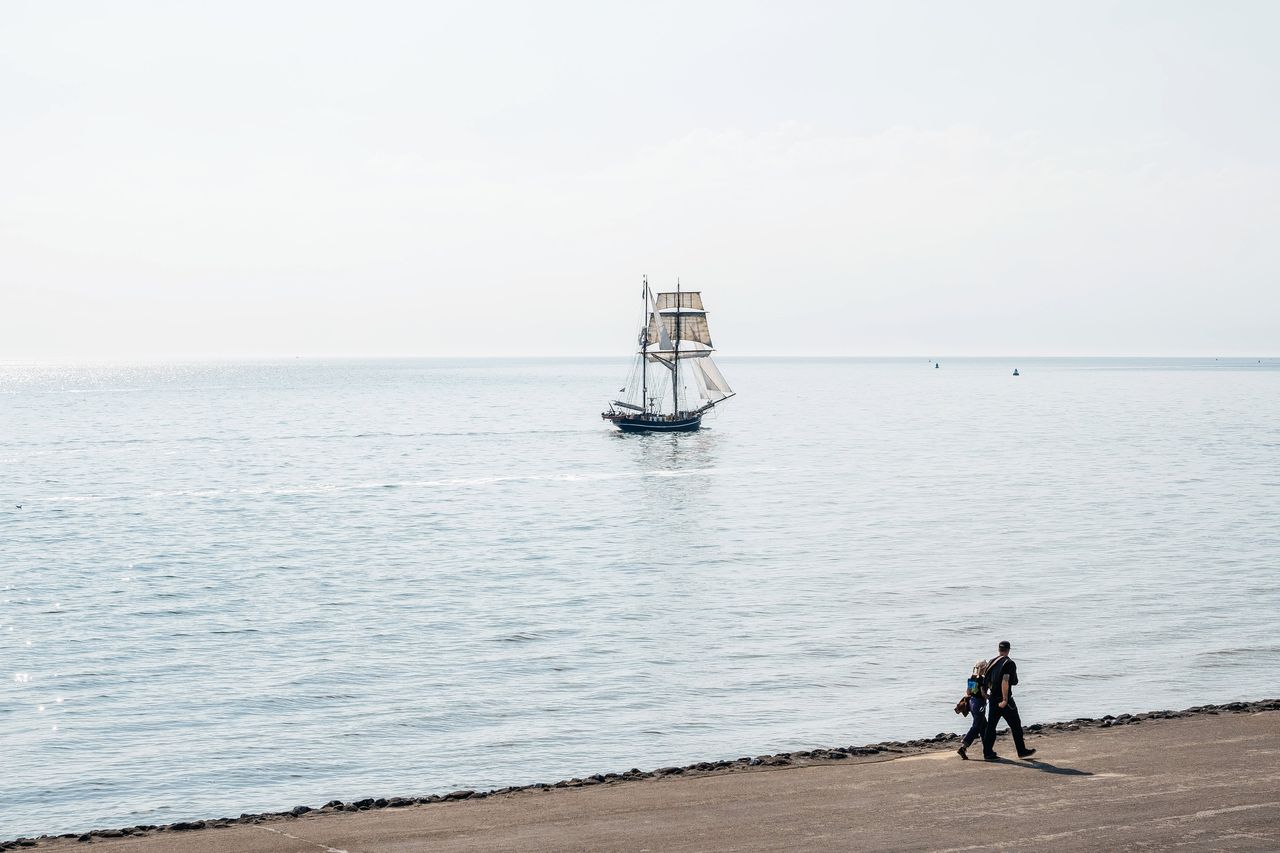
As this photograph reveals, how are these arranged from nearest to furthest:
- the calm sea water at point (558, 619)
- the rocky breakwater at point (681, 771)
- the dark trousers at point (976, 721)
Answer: the rocky breakwater at point (681, 771)
the dark trousers at point (976, 721)
the calm sea water at point (558, 619)

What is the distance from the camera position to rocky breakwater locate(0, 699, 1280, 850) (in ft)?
74.5

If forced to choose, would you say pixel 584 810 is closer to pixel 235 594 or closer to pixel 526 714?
pixel 526 714

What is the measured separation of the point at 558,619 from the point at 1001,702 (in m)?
25.3

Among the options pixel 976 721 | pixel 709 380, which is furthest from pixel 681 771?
pixel 709 380

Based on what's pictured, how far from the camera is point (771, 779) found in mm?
24750

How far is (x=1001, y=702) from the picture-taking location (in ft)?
82.1

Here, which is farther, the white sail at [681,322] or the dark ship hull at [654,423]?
the white sail at [681,322]

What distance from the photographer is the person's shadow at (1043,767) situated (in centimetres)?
2397

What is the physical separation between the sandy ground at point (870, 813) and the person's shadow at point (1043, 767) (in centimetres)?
4

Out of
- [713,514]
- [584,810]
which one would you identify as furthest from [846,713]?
[713,514]

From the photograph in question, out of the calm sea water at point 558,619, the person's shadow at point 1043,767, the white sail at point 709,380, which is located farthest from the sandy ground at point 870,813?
the white sail at point 709,380

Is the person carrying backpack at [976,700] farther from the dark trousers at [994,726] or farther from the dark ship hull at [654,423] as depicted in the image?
the dark ship hull at [654,423]

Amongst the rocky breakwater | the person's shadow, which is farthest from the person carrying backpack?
the rocky breakwater

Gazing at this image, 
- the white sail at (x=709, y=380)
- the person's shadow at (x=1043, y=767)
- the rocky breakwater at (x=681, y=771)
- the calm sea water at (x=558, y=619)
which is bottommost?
the calm sea water at (x=558, y=619)
